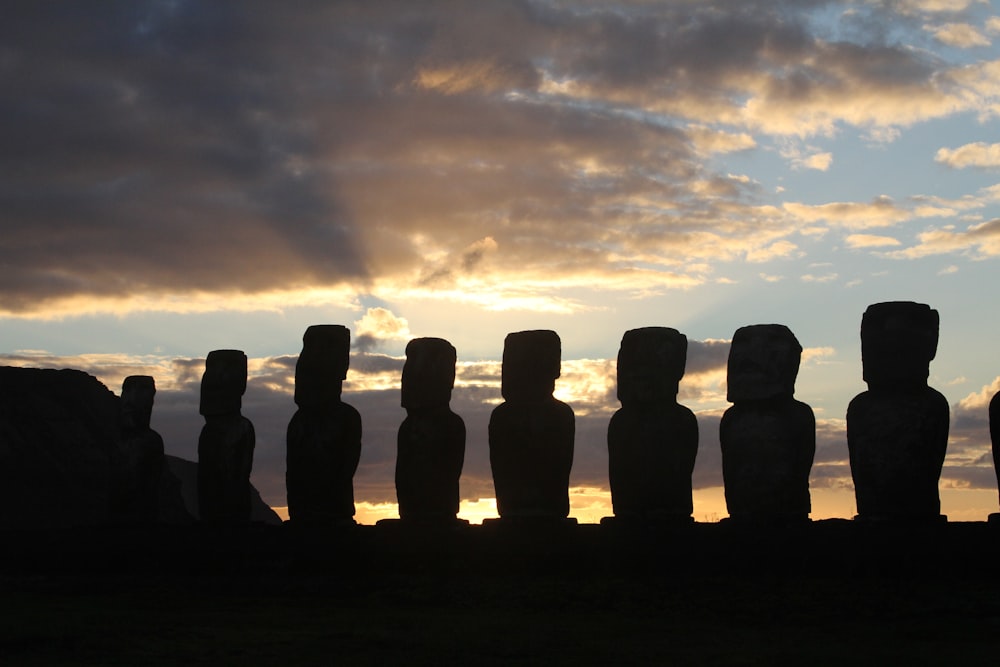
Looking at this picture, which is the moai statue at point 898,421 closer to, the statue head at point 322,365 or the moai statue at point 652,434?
the moai statue at point 652,434

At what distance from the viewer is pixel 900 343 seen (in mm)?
12367

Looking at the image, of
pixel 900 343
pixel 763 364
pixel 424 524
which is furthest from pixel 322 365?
pixel 900 343

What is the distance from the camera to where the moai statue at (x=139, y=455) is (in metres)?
16.7

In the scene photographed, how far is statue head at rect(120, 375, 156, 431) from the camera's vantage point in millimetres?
17094

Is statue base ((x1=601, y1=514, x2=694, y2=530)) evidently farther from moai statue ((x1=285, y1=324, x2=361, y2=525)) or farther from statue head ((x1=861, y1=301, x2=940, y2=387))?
moai statue ((x1=285, y1=324, x2=361, y2=525))

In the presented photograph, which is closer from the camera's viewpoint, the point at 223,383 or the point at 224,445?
the point at 224,445

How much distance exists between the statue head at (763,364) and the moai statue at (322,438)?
177 inches

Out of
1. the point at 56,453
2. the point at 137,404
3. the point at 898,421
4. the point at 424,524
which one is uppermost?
the point at 56,453

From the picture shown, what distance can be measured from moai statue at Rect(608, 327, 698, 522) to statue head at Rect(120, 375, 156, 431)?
6.66 meters

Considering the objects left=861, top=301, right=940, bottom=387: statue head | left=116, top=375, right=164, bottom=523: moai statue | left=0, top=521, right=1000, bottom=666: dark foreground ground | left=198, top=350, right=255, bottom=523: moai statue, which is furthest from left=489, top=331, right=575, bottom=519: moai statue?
left=116, top=375, right=164, bottom=523: moai statue

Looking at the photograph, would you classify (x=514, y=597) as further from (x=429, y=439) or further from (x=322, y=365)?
(x=322, y=365)

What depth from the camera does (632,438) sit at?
1330 cm

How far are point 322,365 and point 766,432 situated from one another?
5310mm

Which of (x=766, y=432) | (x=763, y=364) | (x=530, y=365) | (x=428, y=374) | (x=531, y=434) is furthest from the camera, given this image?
(x=428, y=374)
